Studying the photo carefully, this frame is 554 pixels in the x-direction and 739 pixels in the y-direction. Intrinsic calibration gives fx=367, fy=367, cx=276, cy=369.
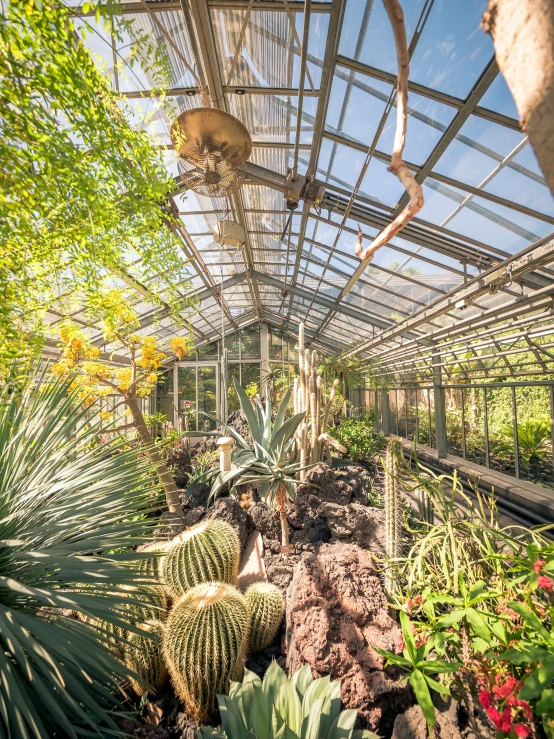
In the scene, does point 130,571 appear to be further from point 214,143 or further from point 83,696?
point 214,143

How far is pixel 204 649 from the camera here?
4.55 feet

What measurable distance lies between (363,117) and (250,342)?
427 inches

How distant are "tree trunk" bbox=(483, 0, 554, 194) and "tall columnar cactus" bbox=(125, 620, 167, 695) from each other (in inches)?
71.8

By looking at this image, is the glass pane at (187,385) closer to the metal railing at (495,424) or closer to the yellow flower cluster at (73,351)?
the metal railing at (495,424)

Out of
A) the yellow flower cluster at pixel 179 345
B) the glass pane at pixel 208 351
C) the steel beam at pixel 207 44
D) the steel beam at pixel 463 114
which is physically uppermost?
the steel beam at pixel 207 44

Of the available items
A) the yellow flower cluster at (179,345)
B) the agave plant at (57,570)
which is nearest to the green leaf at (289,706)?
the agave plant at (57,570)

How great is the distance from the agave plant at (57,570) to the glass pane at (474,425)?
6.83 meters

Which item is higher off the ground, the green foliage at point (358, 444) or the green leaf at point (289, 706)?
the green foliage at point (358, 444)

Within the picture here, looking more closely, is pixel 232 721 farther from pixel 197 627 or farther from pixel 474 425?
pixel 474 425

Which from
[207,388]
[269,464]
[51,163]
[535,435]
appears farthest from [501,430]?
[207,388]

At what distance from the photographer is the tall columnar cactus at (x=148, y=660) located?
147 centimetres

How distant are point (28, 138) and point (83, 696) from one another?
1.66 m

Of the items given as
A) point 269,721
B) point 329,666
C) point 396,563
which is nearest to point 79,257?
point 269,721

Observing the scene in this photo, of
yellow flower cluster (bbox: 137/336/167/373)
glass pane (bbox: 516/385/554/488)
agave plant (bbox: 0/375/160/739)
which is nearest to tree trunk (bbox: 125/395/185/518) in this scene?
yellow flower cluster (bbox: 137/336/167/373)
